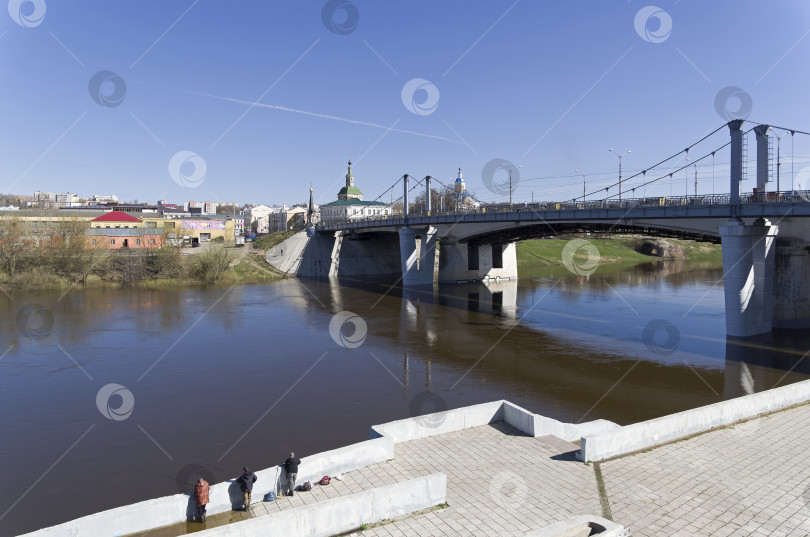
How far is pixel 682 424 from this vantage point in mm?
11031

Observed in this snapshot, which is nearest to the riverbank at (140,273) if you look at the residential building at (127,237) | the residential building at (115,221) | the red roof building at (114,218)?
the residential building at (127,237)

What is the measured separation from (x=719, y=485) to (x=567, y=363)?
12.8 metres

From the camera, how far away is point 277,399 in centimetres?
1672

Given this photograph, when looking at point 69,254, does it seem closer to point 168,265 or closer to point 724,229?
point 168,265

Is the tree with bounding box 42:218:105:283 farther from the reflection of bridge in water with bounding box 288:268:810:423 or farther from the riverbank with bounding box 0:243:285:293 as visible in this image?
the reflection of bridge in water with bounding box 288:268:810:423

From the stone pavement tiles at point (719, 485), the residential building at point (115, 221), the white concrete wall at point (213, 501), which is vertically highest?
Result: the residential building at point (115, 221)

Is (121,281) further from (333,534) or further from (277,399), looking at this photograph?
(333,534)

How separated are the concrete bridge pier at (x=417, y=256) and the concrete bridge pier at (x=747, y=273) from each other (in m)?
28.2

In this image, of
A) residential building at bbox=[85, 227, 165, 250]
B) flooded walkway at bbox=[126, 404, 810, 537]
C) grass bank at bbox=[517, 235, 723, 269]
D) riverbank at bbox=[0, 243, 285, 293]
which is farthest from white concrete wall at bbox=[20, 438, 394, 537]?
grass bank at bbox=[517, 235, 723, 269]

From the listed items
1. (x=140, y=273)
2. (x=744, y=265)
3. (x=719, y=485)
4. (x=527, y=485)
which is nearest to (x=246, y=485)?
(x=527, y=485)

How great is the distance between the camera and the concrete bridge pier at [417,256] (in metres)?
50.8

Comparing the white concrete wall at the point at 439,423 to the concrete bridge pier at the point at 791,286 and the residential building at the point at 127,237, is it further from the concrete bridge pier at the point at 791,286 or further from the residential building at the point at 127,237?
the residential building at the point at 127,237

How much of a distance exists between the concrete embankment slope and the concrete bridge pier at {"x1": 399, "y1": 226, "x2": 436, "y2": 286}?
525 inches

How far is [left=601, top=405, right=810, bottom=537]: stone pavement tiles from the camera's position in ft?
25.7
